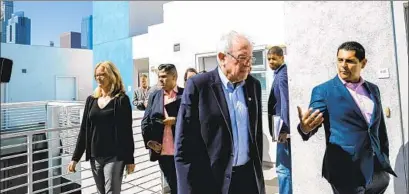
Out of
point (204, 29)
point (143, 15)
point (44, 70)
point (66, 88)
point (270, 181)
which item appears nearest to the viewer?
point (270, 181)

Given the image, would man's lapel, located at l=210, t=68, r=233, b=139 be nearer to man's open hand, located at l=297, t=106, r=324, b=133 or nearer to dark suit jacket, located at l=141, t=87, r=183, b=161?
man's open hand, located at l=297, t=106, r=324, b=133

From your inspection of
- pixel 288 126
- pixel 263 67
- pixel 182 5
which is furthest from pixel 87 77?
pixel 288 126

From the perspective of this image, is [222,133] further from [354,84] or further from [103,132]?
[103,132]

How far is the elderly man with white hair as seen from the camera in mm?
1469

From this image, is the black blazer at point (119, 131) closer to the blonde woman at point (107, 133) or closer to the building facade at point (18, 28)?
the blonde woman at point (107, 133)

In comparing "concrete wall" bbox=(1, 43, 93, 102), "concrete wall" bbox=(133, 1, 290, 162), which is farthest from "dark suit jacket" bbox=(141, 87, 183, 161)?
"concrete wall" bbox=(1, 43, 93, 102)

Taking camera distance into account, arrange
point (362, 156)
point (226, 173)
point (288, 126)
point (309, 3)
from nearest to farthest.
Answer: point (226, 173) < point (362, 156) < point (309, 3) < point (288, 126)

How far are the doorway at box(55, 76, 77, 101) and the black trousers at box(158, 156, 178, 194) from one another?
12.1 metres

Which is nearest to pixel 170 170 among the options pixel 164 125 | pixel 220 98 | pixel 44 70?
pixel 164 125

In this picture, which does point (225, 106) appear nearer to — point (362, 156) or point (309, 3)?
point (362, 156)

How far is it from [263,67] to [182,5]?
99.3 inches

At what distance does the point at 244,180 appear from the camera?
59.5 inches

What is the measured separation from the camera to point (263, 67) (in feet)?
15.1

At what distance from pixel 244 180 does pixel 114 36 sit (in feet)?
27.3
